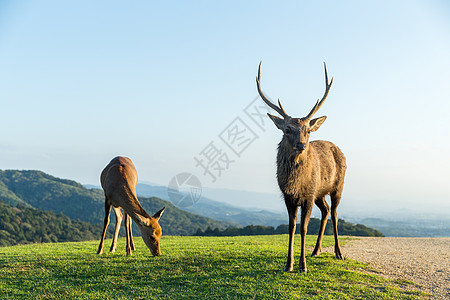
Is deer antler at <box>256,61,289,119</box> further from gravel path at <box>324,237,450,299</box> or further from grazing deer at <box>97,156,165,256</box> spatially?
gravel path at <box>324,237,450,299</box>

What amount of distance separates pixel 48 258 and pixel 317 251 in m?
7.52

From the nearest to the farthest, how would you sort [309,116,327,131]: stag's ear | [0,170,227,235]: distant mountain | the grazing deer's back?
[309,116,327,131]: stag's ear
the grazing deer's back
[0,170,227,235]: distant mountain

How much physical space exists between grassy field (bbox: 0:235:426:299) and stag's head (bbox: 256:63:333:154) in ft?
9.14

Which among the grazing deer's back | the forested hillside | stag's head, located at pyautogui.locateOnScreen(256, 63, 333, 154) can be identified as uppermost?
stag's head, located at pyautogui.locateOnScreen(256, 63, 333, 154)

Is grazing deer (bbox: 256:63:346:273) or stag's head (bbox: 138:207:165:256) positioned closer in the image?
grazing deer (bbox: 256:63:346:273)

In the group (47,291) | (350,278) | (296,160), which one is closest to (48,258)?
(47,291)

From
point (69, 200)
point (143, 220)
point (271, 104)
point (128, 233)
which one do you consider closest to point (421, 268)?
point (271, 104)

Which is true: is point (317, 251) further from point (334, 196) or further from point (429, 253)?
point (429, 253)

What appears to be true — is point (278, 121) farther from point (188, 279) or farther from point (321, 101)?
point (188, 279)

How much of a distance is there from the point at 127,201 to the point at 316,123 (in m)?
5.21

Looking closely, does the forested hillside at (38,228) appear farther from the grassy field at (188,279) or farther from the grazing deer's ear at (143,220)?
the grazing deer's ear at (143,220)

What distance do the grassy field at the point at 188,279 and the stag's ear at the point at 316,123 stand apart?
10.7 ft

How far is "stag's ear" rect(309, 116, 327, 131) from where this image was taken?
7.88 meters

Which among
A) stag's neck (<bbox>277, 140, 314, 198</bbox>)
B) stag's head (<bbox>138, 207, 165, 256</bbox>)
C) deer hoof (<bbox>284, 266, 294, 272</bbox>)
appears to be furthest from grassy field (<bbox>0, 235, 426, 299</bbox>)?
stag's neck (<bbox>277, 140, 314, 198</bbox>)
